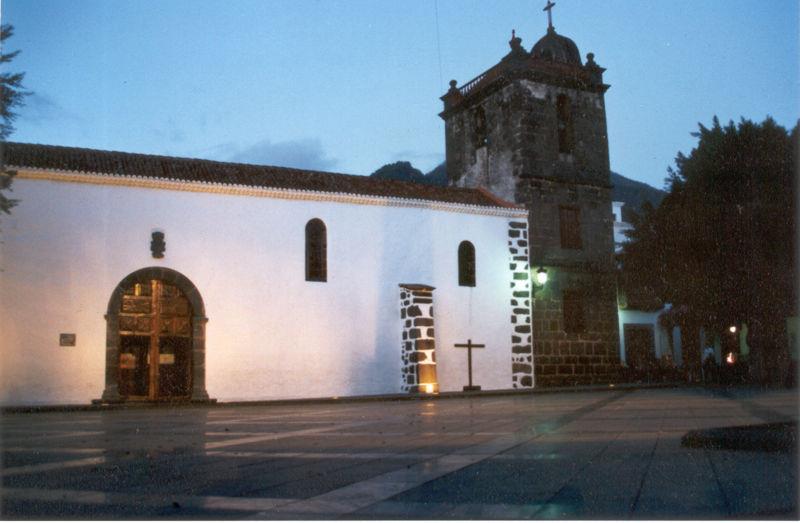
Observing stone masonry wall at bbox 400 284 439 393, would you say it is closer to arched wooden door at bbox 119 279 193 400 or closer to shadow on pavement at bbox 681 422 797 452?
arched wooden door at bbox 119 279 193 400

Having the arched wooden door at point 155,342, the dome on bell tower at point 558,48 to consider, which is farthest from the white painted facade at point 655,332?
the arched wooden door at point 155,342

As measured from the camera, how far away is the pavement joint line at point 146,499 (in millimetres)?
3541

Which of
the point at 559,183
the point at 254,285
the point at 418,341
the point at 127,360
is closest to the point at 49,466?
the point at 127,360

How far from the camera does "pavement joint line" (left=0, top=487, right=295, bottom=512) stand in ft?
11.6

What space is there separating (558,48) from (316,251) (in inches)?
487

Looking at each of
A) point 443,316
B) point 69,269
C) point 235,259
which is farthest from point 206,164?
point 443,316

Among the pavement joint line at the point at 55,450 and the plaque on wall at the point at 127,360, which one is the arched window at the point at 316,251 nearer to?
the plaque on wall at the point at 127,360

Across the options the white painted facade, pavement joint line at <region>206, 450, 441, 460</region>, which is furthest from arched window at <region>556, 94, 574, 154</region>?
pavement joint line at <region>206, 450, 441, 460</region>

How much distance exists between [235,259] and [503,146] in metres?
10.5

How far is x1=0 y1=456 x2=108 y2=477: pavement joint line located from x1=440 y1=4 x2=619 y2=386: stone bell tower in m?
18.9

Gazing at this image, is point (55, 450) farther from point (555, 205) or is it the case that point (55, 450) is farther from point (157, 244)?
point (555, 205)

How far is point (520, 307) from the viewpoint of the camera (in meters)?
23.1

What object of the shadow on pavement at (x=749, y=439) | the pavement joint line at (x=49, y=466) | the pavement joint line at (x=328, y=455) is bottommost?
the pavement joint line at (x=328, y=455)

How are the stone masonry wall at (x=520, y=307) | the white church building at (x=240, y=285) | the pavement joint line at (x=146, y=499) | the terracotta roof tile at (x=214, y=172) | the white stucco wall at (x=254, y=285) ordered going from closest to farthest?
the pavement joint line at (x=146, y=499) < the white stucco wall at (x=254, y=285) < the white church building at (x=240, y=285) < the terracotta roof tile at (x=214, y=172) < the stone masonry wall at (x=520, y=307)
